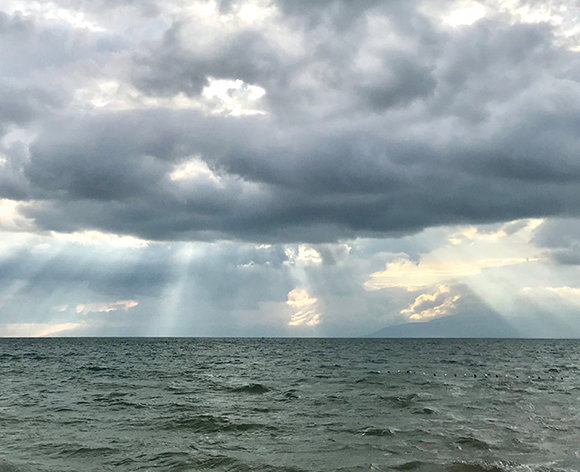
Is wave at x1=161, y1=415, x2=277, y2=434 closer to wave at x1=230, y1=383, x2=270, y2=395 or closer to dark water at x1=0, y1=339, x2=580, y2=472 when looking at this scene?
dark water at x1=0, y1=339, x2=580, y2=472

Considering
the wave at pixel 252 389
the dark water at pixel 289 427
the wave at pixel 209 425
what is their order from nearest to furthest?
1. the dark water at pixel 289 427
2. the wave at pixel 209 425
3. the wave at pixel 252 389

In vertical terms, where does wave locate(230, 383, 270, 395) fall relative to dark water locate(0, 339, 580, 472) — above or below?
below

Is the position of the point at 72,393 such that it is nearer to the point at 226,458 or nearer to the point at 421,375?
the point at 226,458

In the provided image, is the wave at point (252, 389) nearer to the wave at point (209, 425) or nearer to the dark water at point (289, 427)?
the dark water at point (289, 427)

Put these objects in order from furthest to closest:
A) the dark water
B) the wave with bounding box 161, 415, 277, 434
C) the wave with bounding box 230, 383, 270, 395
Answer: the wave with bounding box 230, 383, 270, 395, the wave with bounding box 161, 415, 277, 434, the dark water

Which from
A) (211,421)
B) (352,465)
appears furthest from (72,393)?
(352,465)

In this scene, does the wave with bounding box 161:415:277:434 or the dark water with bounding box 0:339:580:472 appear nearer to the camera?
the dark water with bounding box 0:339:580:472

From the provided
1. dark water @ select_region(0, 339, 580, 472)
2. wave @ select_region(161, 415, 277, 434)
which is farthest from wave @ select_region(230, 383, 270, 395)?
wave @ select_region(161, 415, 277, 434)

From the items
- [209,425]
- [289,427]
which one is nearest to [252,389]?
[209,425]

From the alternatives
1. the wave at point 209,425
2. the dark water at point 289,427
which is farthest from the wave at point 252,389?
the wave at point 209,425

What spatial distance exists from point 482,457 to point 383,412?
980cm

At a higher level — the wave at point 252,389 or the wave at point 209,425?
the wave at point 209,425

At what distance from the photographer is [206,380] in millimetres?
44719

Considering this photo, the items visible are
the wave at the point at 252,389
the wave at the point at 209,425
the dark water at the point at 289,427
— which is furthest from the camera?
the wave at the point at 252,389
